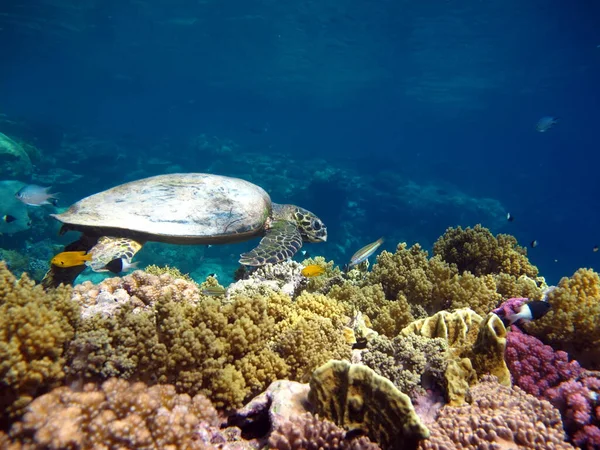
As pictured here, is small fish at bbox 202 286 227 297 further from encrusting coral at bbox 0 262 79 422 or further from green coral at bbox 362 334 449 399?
green coral at bbox 362 334 449 399

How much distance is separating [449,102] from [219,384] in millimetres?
72410

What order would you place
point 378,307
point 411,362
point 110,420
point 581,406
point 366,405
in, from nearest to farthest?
point 110,420 < point 366,405 < point 581,406 < point 411,362 < point 378,307

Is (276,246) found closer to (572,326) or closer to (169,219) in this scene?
(169,219)

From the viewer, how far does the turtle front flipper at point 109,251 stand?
4.64 meters

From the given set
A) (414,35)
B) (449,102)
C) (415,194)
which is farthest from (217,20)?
(449,102)

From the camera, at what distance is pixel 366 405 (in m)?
2.14

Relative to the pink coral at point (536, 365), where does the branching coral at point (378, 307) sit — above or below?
above

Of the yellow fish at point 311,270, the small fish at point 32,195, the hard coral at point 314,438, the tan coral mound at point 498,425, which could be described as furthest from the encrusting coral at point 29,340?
the small fish at point 32,195

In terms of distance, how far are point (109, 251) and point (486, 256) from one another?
6.26m

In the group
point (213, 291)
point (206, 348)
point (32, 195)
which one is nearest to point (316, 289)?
point (213, 291)

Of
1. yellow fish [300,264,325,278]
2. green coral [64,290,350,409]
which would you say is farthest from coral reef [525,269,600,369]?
yellow fish [300,264,325,278]

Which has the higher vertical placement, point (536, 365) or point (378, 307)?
point (378, 307)

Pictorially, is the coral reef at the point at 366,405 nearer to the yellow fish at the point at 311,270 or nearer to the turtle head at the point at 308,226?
the yellow fish at the point at 311,270

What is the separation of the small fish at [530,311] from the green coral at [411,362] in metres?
1.22
